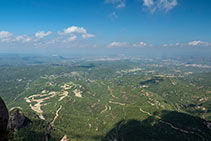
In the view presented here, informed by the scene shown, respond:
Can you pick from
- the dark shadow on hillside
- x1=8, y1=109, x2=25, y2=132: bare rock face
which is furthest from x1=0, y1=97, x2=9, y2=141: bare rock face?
the dark shadow on hillside

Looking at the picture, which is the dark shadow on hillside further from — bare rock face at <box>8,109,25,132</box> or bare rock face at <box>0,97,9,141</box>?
bare rock face at <box>0,97,9,141</box>

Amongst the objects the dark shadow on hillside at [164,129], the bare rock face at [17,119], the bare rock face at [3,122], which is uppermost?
the bare rock face at [3,122]

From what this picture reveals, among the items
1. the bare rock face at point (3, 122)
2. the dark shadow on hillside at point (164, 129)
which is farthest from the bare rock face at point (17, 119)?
the bare rock face at point (3, 122)

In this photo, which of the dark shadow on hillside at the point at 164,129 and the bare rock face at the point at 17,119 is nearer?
the bare rock face at the point at 17,119

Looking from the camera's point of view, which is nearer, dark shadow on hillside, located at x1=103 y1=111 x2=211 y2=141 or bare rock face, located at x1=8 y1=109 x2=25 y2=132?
bare rock face, located at x1=8 y1=109 x2=25 y2=132

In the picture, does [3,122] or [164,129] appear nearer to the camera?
[3,122]

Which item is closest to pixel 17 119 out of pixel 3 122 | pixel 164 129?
pixel 3 122

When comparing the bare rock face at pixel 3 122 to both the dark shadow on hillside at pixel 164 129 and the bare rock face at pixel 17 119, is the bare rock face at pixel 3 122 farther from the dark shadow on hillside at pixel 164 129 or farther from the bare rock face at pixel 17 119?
the dark shadow on hillside at pixel 164 129

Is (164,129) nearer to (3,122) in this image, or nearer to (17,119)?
(17,119)

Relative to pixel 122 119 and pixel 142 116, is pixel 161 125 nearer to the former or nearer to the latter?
pixel 142 116
